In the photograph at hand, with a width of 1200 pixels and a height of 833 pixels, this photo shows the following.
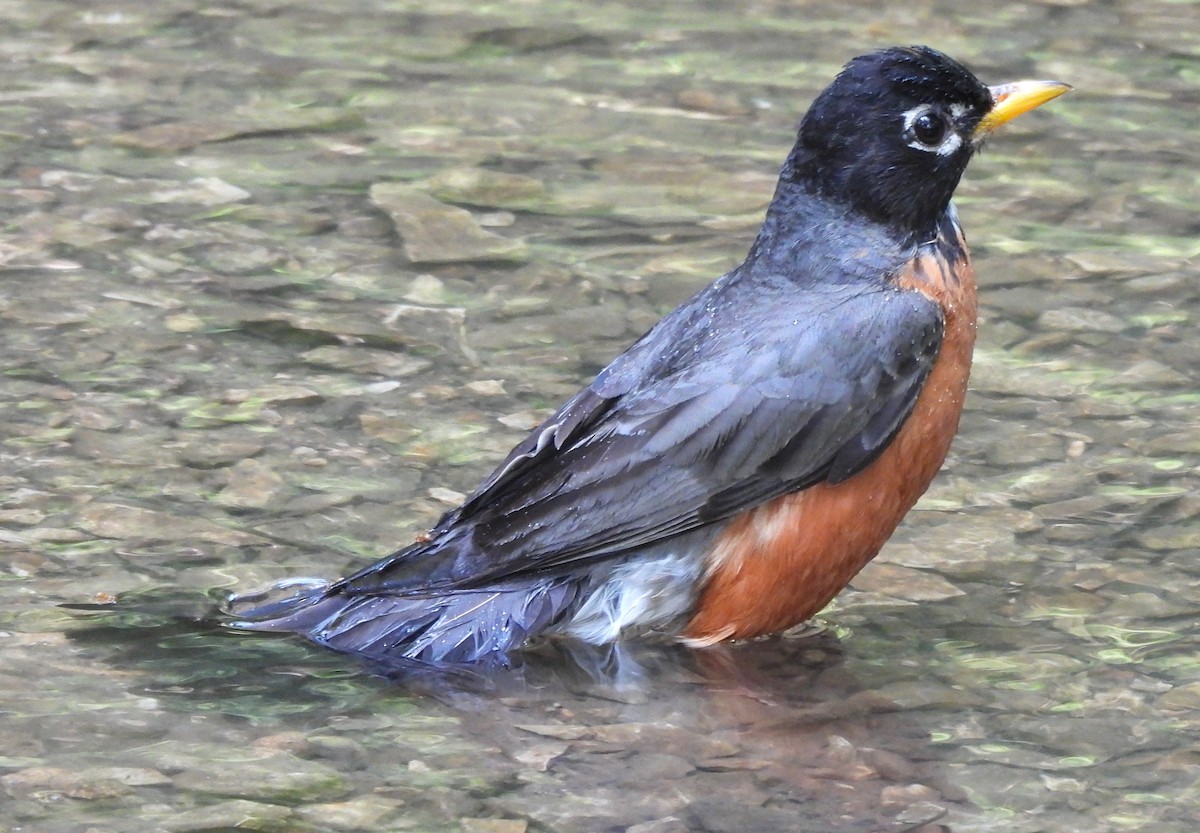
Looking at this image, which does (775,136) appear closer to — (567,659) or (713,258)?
(713,258)

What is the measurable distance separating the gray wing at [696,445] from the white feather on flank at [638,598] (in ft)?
0.43

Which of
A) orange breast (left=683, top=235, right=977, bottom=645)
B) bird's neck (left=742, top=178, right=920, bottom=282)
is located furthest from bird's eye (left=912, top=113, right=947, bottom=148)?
orange breast (left=683, top=235, right=977, bottom=645)

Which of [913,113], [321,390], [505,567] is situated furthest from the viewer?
[321,390]

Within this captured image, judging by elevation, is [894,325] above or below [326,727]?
above

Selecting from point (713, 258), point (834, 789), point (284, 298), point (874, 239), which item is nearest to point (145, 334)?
point (284, 298)

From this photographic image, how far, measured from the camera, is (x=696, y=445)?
5.09m

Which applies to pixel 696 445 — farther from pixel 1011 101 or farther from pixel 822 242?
pixel 1011 101

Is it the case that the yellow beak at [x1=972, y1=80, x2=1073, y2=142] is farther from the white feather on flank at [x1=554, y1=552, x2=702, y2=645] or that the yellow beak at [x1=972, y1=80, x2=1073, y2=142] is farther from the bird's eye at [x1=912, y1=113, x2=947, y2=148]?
the white feather on flank at [x1=554, y1=552, x2=702, y2=645]

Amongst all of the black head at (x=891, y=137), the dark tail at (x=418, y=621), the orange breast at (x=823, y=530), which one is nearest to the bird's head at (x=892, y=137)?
the black head at (x=891, y=137)

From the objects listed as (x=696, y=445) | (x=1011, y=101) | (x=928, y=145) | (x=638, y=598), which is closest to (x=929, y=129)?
(x=928, y=145)

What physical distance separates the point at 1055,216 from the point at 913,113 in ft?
9.47

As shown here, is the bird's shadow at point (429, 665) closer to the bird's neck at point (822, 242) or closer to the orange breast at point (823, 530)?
the orange breast at point (823, 530)

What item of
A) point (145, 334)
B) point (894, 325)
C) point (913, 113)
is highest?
point (913, 113)

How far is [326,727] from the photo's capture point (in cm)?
469
